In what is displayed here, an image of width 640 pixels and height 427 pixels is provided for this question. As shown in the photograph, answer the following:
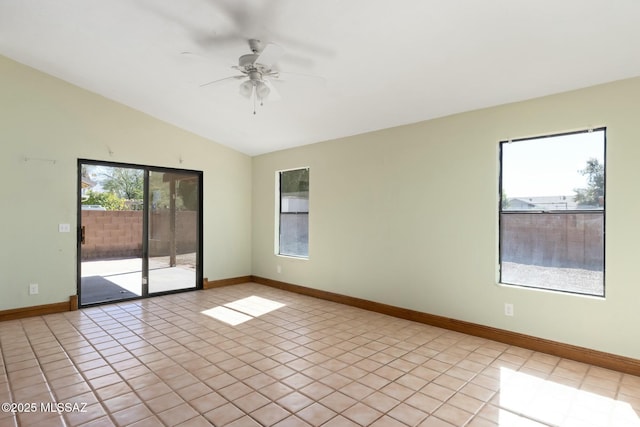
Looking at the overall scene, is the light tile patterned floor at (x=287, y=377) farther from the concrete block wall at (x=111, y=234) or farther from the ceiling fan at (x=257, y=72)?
the ceiling fan at (x=257, y=72)

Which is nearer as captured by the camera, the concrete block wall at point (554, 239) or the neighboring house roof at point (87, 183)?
the concrete block wall at point (554, 239)

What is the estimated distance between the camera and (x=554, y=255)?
3.35 meters

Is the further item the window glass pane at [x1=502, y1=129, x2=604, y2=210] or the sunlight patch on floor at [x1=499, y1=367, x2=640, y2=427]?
the window glass pane at [x1=502, y1=129, x2=604, y2=210]

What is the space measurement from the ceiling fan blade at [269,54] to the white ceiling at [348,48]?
1.18 ft

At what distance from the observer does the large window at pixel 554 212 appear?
10.3 feet

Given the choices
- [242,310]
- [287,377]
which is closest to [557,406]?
[287,377]

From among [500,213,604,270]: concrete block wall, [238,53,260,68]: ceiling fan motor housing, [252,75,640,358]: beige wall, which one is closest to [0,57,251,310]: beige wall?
[252,75,640,358]: beige wall

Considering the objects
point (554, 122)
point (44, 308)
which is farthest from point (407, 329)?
point (44, 308)

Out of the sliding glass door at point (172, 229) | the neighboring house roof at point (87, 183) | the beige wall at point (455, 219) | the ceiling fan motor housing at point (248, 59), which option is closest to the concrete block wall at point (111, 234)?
the sliding glass door at point (172, 229)

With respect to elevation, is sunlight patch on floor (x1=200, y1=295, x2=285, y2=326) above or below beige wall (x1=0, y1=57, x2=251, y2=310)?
below

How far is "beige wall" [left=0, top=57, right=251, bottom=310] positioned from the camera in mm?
4156

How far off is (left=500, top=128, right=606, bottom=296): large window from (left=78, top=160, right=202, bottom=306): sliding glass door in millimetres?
4674

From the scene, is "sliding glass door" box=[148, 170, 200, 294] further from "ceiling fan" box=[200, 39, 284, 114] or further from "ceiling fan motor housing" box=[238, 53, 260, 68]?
"ceiling fan motor housing" box=[238, 53, 260, 68]

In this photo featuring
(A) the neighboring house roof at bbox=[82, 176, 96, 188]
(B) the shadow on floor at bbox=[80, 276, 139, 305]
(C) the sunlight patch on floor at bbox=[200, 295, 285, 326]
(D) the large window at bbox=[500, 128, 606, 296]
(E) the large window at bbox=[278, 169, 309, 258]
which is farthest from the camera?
(E) the large window at bbox=[278, 169, 309, 258]
